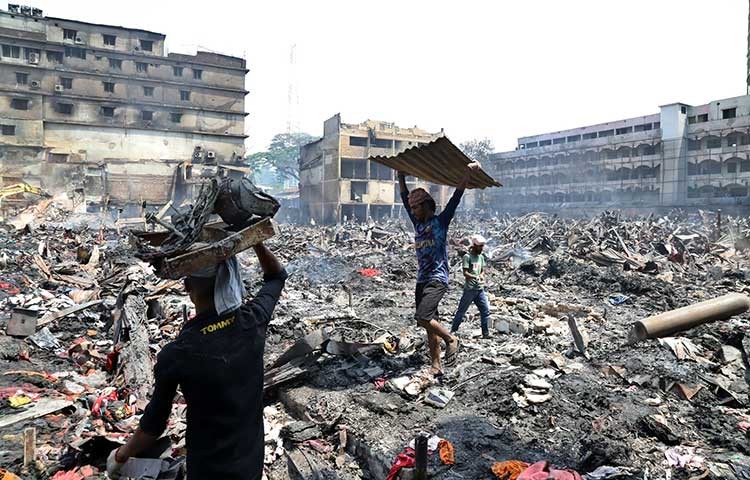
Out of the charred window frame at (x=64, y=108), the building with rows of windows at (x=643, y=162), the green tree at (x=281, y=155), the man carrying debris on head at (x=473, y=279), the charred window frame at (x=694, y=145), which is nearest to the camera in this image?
the man carrying debris on head at (x=473, y=279)

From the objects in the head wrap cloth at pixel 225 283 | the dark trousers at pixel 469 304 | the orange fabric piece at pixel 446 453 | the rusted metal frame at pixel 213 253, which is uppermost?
the rusted metal frame at pixel 213 253

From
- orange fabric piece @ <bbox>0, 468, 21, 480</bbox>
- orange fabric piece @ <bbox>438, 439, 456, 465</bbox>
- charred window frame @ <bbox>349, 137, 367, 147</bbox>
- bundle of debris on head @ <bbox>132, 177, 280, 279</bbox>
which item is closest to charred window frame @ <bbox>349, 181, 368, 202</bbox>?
charred window frame @ <bbox>349, 137, 367, 147</bbox>

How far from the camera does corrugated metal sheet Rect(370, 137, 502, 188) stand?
14.4 feet

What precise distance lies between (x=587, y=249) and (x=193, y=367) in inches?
611

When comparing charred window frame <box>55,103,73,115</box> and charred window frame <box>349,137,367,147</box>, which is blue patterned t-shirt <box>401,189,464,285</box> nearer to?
charred window frame <box>349,137,367,147</box>

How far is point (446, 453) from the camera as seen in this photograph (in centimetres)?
321

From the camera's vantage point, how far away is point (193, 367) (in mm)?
1590

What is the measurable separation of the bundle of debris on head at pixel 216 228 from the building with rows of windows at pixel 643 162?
130 feet

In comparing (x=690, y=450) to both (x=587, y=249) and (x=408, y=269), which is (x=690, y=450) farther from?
(x=587, y=249)

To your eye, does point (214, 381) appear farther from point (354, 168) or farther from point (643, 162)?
point (643, 162)

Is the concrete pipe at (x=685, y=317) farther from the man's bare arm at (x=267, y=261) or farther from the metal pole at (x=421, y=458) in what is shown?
the man's bare arm at (x=267, y=261)

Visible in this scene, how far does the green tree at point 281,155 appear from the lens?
61500 mm

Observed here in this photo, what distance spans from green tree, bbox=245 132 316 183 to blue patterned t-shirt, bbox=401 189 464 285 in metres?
57.5

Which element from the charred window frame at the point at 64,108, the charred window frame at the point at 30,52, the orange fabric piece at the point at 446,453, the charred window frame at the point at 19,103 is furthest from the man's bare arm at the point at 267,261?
the charred window frame at the point at 30,52
